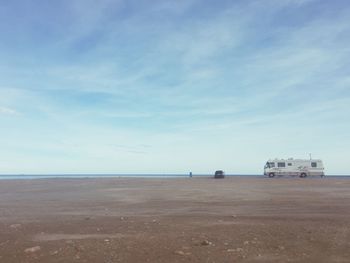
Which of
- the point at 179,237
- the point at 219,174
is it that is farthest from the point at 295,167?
the point at 179,237

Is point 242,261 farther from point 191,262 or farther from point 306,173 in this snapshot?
point 306,173

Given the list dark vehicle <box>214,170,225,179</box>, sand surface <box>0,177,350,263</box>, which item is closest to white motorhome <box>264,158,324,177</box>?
dark vehicle <box>214,170,225,179</box>

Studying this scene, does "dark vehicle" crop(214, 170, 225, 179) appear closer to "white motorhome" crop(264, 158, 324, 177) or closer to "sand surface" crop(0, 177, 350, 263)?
"white motorhome" crop(264, 158, 324, 177)

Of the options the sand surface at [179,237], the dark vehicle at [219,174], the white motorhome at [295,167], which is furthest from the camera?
the dark vehicle at [219,174]

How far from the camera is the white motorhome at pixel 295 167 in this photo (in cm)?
8900

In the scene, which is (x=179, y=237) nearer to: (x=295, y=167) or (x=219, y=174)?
(x=295, y=167)

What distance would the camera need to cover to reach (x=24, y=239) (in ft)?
47.6

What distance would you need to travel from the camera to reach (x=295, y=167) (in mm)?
88812

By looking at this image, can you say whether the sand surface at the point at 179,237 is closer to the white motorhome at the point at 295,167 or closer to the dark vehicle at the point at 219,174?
the white motorhome at the point at 295,167

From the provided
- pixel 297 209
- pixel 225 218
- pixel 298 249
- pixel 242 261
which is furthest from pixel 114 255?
pixel 297 209

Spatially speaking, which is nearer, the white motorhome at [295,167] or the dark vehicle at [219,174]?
the white motorhome at [295,167]

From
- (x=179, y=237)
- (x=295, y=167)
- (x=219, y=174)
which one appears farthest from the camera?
(x=219, y=174)

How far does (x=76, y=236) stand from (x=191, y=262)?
212 inches

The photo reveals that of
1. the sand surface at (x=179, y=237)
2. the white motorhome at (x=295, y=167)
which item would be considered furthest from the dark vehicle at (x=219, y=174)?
the sand surface at (x=179, y=237)
